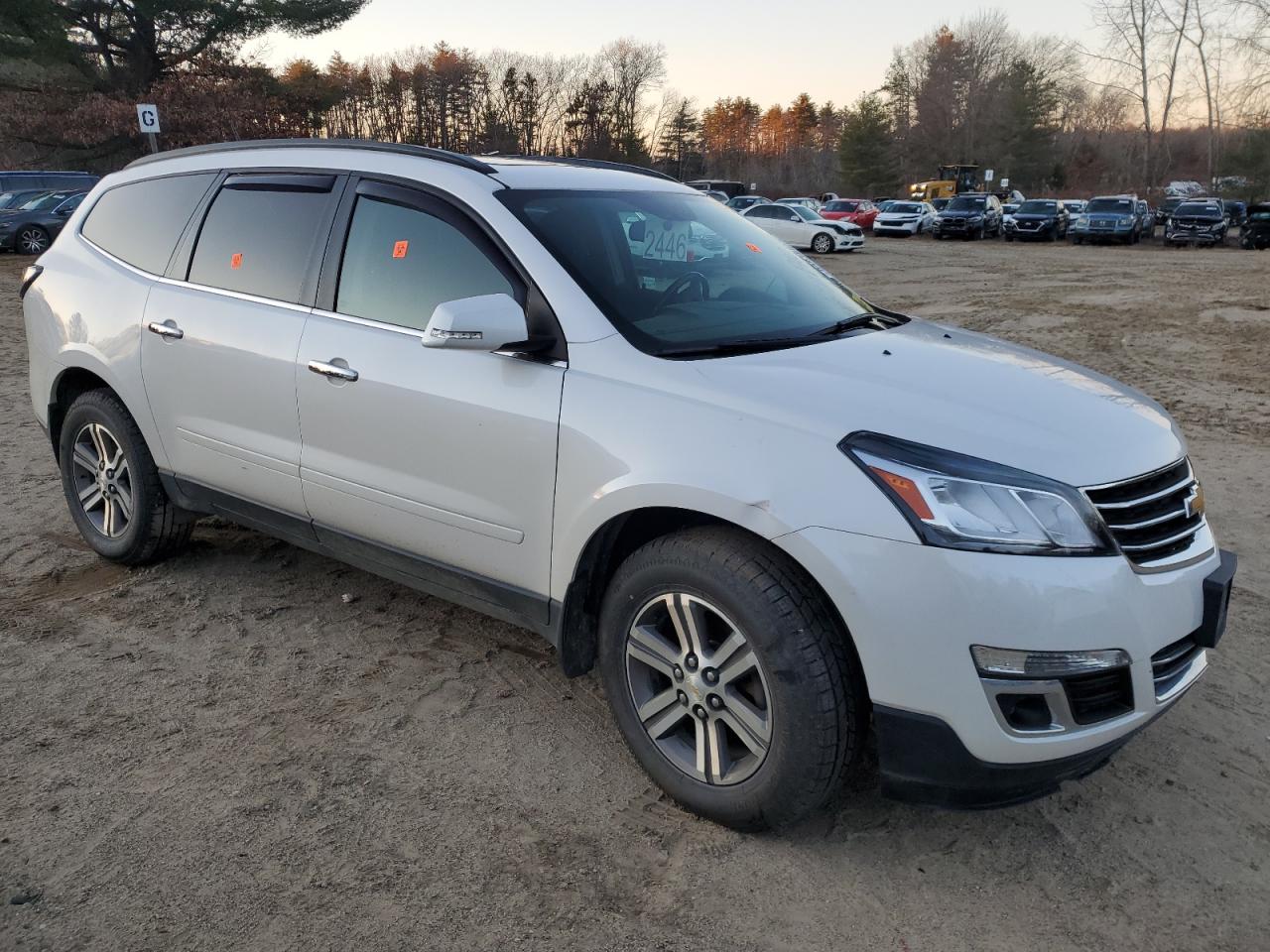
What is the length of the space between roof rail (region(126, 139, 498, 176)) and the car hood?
1283 millimetres

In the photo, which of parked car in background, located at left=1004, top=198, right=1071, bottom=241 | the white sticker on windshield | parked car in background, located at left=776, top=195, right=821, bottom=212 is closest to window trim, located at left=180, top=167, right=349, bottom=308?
the white sticker on windshield

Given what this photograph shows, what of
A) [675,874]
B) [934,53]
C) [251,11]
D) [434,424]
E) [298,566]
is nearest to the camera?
[675,874]

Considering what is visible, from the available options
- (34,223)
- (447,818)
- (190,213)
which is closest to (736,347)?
(447,818)

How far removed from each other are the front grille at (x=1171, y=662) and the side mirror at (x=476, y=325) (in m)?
1.93

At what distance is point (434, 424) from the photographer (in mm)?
3203

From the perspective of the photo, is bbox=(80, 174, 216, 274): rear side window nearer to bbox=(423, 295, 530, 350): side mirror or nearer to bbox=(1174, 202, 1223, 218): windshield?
bbox=(423, 295, 530, 350): side mirror

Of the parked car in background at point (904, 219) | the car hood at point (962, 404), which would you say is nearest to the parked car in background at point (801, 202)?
the parked car in background at point (904, 219)

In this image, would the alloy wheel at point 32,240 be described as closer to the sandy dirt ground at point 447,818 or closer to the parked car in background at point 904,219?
the sandy dirt ground at point 447,818

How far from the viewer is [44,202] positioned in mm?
23578

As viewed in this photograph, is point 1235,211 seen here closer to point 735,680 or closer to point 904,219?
point 904,219

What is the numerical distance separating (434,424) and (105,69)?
4198 centimetres

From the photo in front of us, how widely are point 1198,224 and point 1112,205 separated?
2.82 m

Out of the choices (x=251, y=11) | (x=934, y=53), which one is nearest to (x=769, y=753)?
(x=251, y=11)

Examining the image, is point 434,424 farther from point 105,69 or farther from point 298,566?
point 105,69
